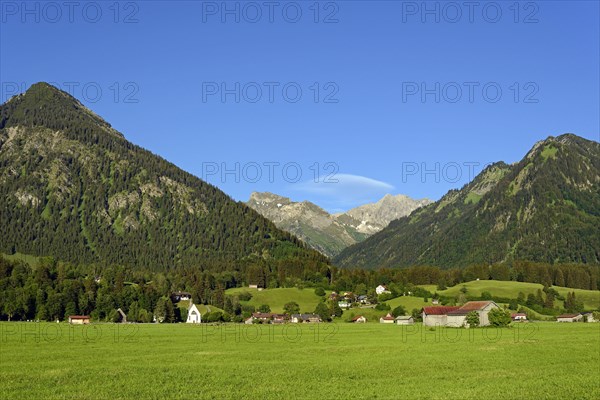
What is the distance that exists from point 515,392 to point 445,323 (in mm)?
110822

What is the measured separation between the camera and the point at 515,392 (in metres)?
40.2

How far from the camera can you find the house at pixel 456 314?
14111 centimetres

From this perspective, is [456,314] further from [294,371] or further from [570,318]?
[294,371]

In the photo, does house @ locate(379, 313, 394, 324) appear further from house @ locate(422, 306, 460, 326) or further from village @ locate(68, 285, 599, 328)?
house @ locate(422, 306, 460, 326)

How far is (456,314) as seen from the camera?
145 meters

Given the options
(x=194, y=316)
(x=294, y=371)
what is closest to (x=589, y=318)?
(x=194, y=316)

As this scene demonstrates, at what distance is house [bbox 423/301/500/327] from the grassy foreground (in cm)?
6667

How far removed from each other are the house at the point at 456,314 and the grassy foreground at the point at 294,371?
66674 mm

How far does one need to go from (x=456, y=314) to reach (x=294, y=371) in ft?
337

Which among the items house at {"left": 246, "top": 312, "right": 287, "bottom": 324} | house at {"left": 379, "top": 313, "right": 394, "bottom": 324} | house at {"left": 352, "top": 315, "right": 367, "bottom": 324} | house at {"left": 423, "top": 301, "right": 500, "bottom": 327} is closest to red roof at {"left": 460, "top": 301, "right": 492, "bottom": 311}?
house at {"left": 423, "top": 301, "right": 500, "bottom": 327}

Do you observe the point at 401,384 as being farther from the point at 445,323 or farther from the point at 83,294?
the point at 83,294

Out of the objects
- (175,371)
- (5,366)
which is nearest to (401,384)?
(175,371)

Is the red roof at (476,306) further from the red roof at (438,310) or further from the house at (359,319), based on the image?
the house at (359,319)

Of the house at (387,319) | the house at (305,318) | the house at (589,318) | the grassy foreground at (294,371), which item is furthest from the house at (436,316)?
the grassy foreground at (294,371)
